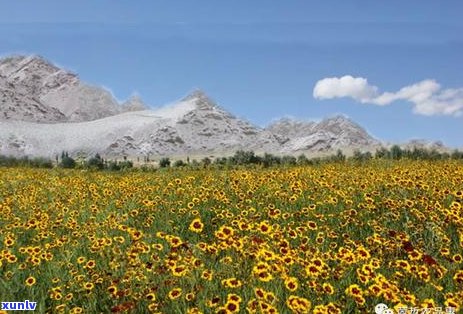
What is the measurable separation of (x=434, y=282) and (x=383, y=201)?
366cm

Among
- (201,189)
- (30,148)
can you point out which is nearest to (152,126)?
(30,148)

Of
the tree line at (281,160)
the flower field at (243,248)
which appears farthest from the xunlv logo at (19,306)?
the tree line at (281,160)

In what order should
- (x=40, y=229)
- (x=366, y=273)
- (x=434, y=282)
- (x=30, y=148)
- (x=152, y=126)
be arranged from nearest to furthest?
(x=366, y=273) → (x=434, y=282) → (x=40, y=229) → (x=30, y=148) → (x=152, y=126)

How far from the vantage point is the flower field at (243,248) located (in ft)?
17.9

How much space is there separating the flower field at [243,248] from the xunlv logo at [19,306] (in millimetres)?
128

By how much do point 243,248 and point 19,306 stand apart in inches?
96.9

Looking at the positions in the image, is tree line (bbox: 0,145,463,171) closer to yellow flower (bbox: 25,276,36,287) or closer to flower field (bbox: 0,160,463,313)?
flower field (bbox: 0,160,463,313)

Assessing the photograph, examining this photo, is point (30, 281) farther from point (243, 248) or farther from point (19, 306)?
point (243, 248)

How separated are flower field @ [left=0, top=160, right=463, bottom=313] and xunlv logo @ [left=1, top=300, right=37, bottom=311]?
0.13 metres

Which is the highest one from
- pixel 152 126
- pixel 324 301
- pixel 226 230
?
pixel 152 126

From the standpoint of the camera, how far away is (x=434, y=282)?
19.6 ft

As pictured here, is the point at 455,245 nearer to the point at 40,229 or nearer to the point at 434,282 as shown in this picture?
the point at 434,282

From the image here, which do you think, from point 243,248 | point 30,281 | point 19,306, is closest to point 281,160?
point 243,248

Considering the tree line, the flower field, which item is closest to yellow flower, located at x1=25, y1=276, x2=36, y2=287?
the flower field
